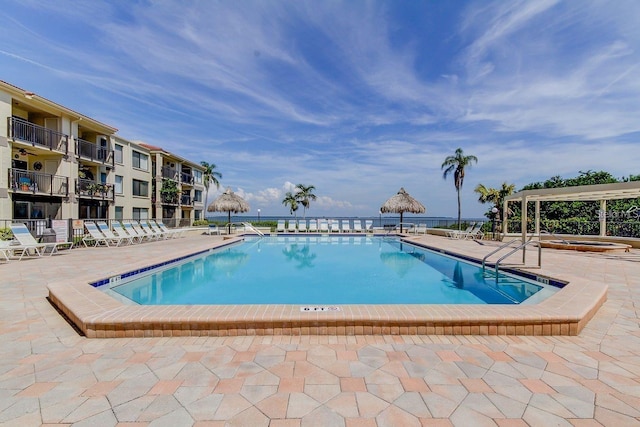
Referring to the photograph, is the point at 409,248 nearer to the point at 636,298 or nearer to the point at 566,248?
the point at 566,248

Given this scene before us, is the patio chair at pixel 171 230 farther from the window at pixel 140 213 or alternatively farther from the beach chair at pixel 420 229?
the beach chair at pixel 420 229

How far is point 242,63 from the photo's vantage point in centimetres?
1373

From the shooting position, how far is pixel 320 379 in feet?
7.93

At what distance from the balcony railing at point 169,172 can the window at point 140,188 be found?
202 centimetres

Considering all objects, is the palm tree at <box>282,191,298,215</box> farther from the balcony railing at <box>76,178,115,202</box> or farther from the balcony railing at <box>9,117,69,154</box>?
the balcony railing at <box>9,117,69,154</box>

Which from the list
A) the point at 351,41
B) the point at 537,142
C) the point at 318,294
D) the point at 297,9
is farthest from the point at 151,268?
the point at 537,142

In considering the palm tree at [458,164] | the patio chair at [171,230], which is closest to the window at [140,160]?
the patio chair at [171,230]

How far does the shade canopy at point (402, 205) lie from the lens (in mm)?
20406

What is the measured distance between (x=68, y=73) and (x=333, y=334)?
14.1 metres

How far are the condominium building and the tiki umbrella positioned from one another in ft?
56.4

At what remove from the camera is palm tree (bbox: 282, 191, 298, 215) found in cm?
3303

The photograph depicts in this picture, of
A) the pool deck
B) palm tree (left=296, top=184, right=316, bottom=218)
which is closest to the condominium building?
the pool deck

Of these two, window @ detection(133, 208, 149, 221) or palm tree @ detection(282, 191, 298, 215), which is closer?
window @ detection(133, 208, 149, 221)

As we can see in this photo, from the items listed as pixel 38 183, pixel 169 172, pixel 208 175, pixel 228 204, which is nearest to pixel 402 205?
pixel 228 204
